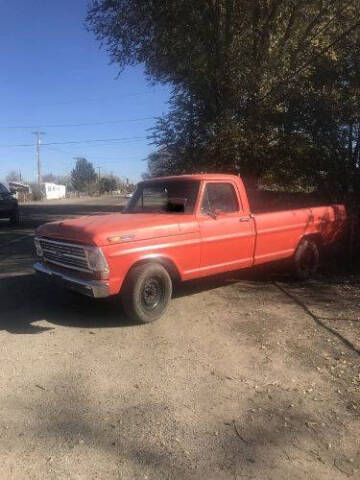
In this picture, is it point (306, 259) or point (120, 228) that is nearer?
point (120, 228)

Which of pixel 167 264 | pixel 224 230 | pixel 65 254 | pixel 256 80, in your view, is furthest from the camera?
pixel 256 80

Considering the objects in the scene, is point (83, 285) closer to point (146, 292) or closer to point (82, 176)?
point (146, 292)

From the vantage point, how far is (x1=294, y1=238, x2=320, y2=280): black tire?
809 cm

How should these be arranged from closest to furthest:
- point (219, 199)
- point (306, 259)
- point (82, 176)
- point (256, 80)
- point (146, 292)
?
point (146, 292) → point (219, 199) → point (306, 259) → point (256, 80) → point (82, 176)

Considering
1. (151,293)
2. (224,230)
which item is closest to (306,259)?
(224,230)

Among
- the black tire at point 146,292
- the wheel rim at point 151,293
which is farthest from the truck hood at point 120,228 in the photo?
the wheel rim at point 151,293

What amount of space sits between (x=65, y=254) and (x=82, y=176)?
114 m

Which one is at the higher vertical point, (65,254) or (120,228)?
(120,228)

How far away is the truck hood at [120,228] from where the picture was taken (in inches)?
216

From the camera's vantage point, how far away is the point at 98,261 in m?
5.36

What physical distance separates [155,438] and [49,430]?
0.79 m

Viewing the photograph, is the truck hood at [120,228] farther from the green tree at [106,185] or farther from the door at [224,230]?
the green tree at [106,185]

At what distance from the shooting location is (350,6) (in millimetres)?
12758

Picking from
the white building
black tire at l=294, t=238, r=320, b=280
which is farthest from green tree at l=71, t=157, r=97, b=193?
black tire at l=294, t=238, r=320, b=280
